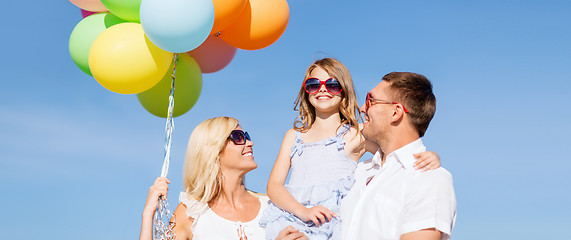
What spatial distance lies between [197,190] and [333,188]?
1515 millimetres

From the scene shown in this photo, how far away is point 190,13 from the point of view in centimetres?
418

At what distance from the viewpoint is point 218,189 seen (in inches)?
204

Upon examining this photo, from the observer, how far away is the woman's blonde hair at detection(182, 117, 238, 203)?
5078 millimetres

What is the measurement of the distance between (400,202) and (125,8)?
2972mm

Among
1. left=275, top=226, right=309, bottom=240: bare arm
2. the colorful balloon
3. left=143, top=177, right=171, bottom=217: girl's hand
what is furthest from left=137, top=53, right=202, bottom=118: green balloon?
left=275, top=226, right=309, bottom=240: bare arm

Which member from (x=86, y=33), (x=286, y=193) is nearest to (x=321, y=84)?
(x=286, y=193)

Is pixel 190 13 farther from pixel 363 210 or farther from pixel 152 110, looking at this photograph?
pixel 363 210

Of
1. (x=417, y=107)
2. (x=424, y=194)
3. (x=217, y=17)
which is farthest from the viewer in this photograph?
(x=217, y=17)

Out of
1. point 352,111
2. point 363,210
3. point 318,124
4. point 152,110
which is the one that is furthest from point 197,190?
point 363,210

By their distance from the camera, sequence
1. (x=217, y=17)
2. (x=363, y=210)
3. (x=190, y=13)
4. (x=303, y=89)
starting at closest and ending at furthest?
(x=363, y=210), (x=190, y=13), (x=217, y=17), (x=303, y=89)

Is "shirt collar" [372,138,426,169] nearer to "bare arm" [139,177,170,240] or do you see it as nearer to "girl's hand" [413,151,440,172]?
"girl's hand" [413,151,440,172]

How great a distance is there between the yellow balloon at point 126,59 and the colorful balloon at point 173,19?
0.75 feet

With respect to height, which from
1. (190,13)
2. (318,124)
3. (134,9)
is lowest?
(318,124)

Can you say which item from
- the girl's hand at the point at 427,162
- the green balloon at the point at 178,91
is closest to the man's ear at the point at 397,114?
the girl's hand at the point at 427,162
